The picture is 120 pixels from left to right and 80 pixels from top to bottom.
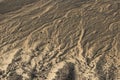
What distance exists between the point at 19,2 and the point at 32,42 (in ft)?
6.23

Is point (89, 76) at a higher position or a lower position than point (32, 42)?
lower

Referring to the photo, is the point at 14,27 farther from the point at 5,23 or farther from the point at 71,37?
the point at 71,37

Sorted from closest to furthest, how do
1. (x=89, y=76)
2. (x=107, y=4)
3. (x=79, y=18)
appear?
(x=89, y=76) < (x=79, y=18) < (x=107, y=4)

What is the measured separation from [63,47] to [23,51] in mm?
923

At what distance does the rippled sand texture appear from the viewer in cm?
630

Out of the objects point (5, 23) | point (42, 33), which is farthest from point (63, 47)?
point (5, 23)

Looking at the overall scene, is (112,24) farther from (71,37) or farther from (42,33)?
(42,33)

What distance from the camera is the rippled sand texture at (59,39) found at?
6.30 m

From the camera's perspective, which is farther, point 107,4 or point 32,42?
point 107,4

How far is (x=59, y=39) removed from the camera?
7.07 m

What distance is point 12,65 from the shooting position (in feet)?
20.9

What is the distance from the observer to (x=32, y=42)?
6.97m

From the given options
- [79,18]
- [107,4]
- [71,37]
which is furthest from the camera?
[107,4]

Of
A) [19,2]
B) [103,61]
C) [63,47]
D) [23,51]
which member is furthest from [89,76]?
[19,2]
